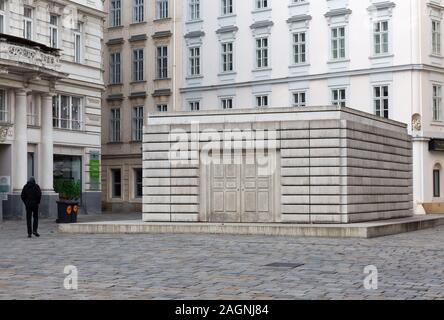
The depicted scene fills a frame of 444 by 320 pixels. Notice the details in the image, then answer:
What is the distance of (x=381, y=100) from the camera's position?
4734 cm

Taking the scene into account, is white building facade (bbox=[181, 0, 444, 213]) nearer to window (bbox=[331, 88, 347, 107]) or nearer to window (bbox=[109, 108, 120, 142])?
window (bbox=[331, 88, 347, 107])

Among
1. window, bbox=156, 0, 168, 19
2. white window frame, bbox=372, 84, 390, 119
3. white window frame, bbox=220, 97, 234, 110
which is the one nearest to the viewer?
white window frame, bbox=372, 84, 390, 119

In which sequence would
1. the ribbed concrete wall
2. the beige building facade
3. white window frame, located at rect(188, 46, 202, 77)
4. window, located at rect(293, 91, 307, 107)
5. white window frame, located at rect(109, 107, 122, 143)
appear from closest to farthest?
the ribbed concrete wall
window, located at rect(293, 91, 307, 107)
white window frame, located at rect(188, 46, 202, 77)
the beige building facade
white window frame, located at rect(109, 107, 122, 143)

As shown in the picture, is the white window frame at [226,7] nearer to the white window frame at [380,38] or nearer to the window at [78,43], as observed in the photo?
the white window frame at [380,38]

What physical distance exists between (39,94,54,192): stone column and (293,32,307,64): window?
16.1m

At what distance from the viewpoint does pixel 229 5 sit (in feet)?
179

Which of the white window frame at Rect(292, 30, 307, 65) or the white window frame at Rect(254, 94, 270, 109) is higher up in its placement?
the white window frame at Rect(292, 30, 307, 65)

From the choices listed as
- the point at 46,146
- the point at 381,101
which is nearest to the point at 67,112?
the point at 46,146

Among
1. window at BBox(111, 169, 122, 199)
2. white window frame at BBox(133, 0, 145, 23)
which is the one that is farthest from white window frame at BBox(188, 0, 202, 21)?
window at BBox(111, 169, 122, 199)

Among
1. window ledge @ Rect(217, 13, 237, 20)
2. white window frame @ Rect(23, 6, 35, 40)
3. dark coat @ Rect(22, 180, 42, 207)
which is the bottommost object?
dark coat @ Rect(22, 180, 42, 207)

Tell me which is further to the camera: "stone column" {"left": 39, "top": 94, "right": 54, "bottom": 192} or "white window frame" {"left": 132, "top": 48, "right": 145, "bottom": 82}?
"white window frame" {"left": 132, "top": 48, "right": 145, "bottom": 82}

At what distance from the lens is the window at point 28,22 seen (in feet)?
135

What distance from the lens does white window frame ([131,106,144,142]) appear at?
5661 cm
